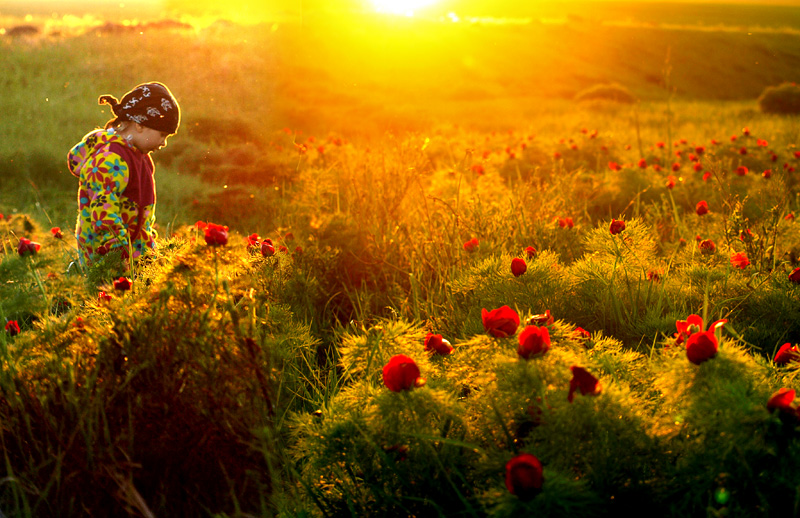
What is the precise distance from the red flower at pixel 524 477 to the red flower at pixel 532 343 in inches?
11.3

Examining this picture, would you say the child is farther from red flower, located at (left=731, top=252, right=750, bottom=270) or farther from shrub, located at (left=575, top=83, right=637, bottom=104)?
shrub, located at (left=575, top=83, right=637, bottom=104)

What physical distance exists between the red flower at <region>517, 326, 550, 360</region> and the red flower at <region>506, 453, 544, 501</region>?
288mm

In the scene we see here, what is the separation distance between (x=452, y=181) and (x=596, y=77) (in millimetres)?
29033

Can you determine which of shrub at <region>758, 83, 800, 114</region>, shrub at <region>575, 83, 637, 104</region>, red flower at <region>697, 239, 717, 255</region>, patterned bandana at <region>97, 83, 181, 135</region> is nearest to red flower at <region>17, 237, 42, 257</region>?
patterned bandana at <region>97, 83, 181, 135</region>

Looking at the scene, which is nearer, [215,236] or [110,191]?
[215,236]

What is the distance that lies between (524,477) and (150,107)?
3.21 metres

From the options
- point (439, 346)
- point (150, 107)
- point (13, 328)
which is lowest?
point (13, 328)

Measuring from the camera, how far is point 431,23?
3803 centimetres

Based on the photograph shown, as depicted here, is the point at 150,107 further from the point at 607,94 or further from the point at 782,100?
the point at 607,94

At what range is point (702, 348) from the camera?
1197mm

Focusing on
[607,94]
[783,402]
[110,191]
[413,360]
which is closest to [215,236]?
[413,360]

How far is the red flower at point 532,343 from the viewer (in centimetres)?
123

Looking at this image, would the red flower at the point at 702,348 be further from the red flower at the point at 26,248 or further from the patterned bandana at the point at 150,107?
the patterned bandana at the point at 150,107

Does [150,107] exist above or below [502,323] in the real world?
above
